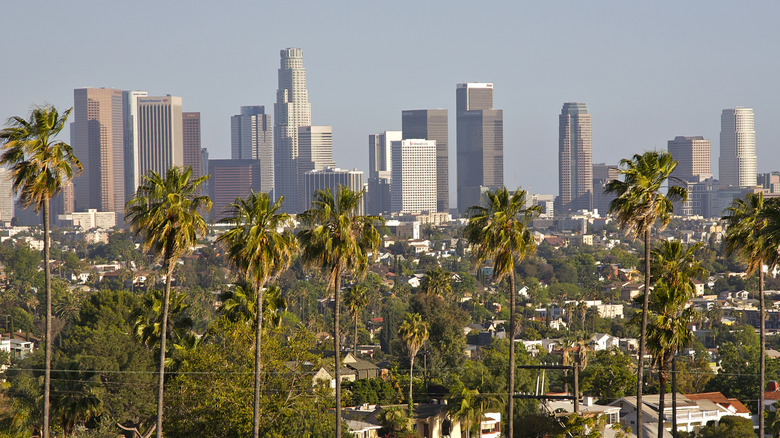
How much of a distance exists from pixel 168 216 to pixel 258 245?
287cm

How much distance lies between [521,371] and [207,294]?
88.0m

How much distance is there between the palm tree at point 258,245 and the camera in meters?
33.0

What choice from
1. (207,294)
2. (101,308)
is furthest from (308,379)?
(207,294)

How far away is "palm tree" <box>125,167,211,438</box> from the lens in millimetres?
31609

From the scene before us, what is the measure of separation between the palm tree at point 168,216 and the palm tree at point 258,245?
140 centimetres

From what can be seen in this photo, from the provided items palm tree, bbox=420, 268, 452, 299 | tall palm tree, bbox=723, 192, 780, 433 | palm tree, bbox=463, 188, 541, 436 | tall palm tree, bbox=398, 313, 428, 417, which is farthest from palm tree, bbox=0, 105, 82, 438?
palm tree, bbox=420, 268, 452, 299

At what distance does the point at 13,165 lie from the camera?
30.8 meters

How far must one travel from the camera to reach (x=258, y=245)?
108 ft

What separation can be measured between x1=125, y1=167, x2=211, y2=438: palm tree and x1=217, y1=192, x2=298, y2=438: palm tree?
1.40 meters

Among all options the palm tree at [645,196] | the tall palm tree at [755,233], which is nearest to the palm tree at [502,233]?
the palm tree at [645,196]

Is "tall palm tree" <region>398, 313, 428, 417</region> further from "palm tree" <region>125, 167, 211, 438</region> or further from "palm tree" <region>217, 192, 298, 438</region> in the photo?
"palm tree" <region>125, 167, 211, 438</region>

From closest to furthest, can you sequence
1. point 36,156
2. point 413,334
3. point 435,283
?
point 36,156, point 413,334, point 435,283

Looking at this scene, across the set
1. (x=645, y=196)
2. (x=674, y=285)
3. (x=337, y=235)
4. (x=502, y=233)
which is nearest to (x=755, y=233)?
(x=674, y=285)

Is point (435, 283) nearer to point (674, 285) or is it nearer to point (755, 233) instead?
point (674, 285)
